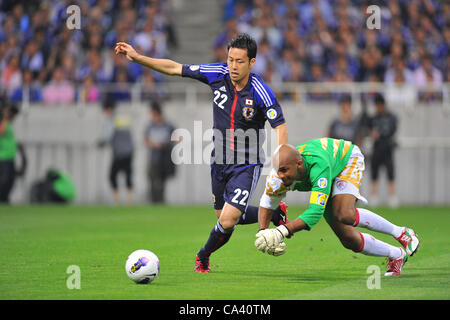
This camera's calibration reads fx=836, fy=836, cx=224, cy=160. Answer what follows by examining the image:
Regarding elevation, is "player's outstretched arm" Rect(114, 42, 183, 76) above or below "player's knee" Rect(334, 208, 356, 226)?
above

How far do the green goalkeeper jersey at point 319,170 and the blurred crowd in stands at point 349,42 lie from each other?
12590mm

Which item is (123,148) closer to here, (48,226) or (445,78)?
(48,226)

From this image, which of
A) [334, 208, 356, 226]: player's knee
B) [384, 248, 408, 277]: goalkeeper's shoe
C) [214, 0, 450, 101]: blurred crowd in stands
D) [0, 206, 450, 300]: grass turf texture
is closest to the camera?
[0, 206, 450, 300]: grass turf texture

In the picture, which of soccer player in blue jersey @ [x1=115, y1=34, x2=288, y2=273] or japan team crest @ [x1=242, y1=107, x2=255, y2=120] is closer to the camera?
soccer player in blue jersey @ [x1=115, y1=34, x2=288, y2=273]

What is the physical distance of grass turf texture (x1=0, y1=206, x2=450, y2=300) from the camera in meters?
7.48

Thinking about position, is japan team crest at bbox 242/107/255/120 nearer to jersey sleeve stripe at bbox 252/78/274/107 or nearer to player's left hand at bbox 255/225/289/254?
jersey sleeve stripe at bbox 252/78/274/107

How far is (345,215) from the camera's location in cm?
810

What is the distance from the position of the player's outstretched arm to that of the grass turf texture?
2.17 meters

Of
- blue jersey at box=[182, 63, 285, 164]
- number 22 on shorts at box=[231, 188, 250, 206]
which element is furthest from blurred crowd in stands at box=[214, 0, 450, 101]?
number 22 on shorts at box=[231, 188, 250, 206]

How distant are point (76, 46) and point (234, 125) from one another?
45.8 ft

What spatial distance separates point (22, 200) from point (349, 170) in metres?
14.5

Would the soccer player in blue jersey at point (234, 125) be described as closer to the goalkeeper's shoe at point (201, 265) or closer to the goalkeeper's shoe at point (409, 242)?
the goalkeeper's shoe at point (201, 265)

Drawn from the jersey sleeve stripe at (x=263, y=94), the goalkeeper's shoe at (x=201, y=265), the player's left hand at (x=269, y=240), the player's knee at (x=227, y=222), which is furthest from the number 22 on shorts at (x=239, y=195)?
the player's left hand at (x=269, y=240)
